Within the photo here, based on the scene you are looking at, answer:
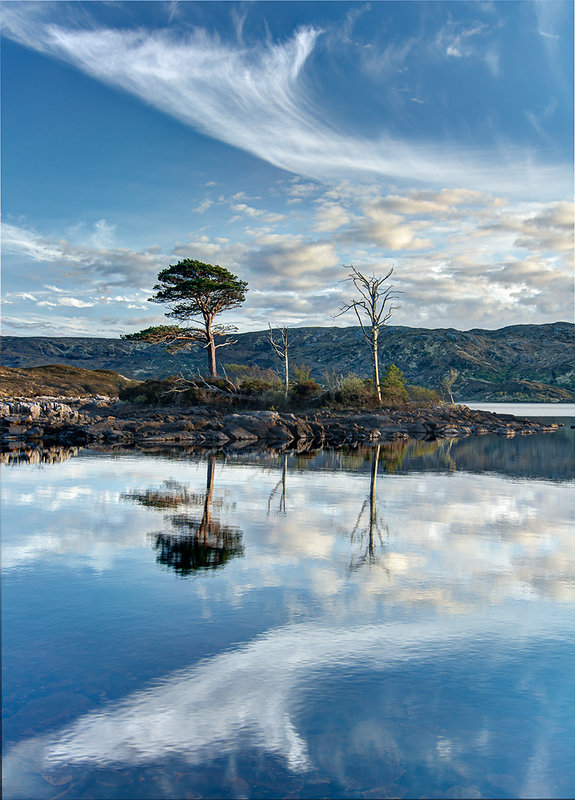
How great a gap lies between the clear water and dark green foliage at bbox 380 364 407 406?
32.3 meters

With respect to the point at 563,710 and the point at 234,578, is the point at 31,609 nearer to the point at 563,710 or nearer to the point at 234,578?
the point at 234,578

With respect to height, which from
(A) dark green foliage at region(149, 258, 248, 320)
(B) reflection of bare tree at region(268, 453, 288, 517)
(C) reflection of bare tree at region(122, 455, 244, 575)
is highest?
(A) dark green foliage at region(149, 258, 248, 320)

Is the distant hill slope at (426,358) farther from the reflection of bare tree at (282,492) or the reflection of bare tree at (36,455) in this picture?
the reflection of bare tree at (282,492)

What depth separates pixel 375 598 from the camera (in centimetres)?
684

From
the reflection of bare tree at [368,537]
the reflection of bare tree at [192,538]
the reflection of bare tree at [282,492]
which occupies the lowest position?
the reflection of bare tree at [282,492]

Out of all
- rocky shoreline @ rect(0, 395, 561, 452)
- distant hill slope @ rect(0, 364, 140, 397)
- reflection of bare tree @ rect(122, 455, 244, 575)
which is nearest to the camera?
reflection of bare tree @ rect(122, 455, 244, 575)

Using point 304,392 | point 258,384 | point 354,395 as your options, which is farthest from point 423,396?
point 258,384

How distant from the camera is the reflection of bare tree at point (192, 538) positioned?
829 centimetres

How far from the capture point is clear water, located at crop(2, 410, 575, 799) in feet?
12.6

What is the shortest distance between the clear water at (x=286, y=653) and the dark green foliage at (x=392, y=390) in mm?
32316

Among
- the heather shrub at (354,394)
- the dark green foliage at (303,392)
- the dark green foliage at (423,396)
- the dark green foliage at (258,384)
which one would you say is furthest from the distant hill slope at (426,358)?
the dark green foliage at (303,392)

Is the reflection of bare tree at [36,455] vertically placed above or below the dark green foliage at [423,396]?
below

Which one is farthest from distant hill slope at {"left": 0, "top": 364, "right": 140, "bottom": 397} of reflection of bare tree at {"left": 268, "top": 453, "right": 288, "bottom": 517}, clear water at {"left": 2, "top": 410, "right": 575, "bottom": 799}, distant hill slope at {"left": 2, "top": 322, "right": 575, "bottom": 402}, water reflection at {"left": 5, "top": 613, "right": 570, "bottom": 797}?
distant hill slope at {"left": 2, "top": 322, "right": 575, "bottom": 402}

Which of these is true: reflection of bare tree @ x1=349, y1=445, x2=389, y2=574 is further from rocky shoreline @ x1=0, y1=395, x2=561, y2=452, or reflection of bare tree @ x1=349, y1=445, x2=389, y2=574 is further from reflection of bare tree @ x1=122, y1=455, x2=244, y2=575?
rocky shoreline @ x1=0, y1=395, x2=561, y2=452
